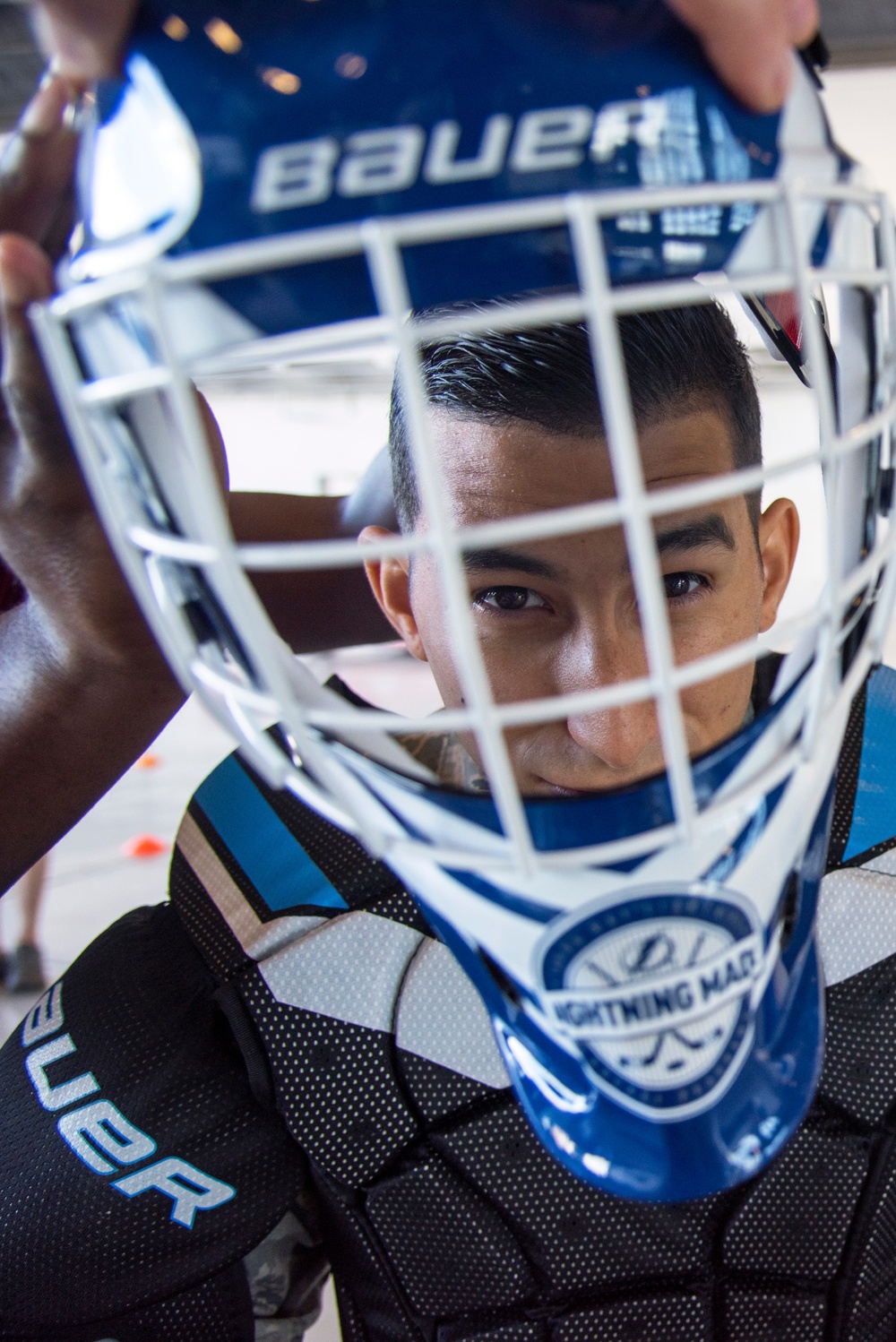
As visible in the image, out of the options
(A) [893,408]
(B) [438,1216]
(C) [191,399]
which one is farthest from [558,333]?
(B) [438,1216]

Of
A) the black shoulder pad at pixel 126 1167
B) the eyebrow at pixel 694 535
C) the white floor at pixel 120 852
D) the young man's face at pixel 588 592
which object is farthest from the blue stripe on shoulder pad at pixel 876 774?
the white floor at pixel 120 852

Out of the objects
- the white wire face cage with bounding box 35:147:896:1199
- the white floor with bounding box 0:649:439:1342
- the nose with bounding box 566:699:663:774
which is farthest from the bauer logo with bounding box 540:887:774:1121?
the white floor with bounding box 0:649:439:1342

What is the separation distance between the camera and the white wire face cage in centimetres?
51

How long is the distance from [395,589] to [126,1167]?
0.49 meters

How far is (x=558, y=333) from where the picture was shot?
2.85 feet

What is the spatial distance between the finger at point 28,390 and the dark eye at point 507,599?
29cm

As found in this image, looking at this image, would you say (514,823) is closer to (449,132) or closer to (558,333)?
(449,132)

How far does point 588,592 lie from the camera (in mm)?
784

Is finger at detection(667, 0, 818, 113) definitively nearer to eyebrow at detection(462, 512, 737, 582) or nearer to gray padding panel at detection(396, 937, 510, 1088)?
eyebrow at detection(462, 512, 737, 582)

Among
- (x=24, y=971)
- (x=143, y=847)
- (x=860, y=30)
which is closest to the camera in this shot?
(x=860, y=30)

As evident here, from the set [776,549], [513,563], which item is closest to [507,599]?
[513,563]

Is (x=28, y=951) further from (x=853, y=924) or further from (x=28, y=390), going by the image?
(x=28, y=390)

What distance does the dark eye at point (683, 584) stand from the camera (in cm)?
82

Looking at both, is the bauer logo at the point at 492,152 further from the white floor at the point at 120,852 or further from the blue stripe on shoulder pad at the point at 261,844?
the white floor at the point at 120,852
